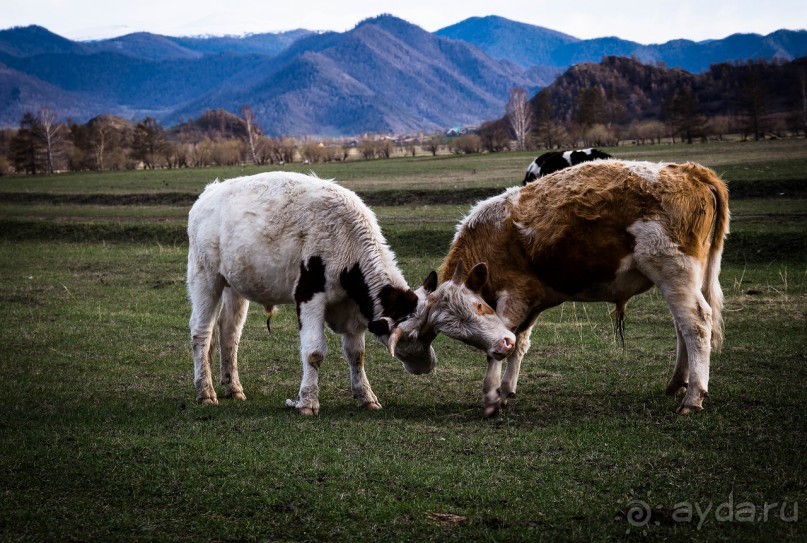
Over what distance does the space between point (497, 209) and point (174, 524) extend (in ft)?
18.8

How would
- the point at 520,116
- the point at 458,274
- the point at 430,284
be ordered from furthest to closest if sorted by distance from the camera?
the point at 520,116 → the point at 430,284 → the point at 458,274

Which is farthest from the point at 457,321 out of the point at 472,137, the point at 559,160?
the point at 472,137

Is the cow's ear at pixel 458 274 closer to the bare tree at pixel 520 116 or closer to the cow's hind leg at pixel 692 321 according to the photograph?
the cow's hind leg at pixel 692 321

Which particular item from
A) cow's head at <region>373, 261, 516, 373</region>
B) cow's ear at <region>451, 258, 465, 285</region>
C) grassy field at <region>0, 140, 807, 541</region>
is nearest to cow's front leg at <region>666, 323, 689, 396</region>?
grassy field at <region>0, 140, 807, 541</region>

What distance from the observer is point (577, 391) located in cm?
1065

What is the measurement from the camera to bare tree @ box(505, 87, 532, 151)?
386 feet

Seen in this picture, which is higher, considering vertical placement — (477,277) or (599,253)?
(599,253)

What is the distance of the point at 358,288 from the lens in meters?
10.1

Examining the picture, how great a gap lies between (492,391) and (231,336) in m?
4.01

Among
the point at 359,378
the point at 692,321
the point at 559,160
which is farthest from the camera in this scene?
the point at 559,160

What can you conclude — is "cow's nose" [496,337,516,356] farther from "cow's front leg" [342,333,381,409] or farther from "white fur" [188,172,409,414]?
"cow's front leg" [342,333,381,409]

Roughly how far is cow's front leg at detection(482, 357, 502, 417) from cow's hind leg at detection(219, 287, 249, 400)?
3.53 m

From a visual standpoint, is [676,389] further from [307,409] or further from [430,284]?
[307,409]

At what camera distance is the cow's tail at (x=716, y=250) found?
9.84 metres
